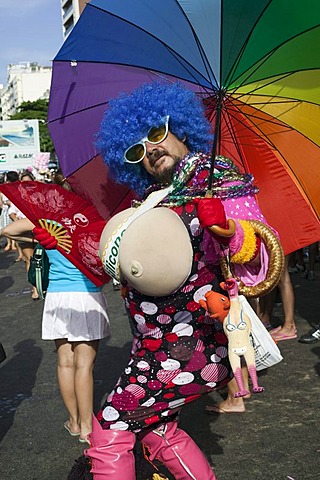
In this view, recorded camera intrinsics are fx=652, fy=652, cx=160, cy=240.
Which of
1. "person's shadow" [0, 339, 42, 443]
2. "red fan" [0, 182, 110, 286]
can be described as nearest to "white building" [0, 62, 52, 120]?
"person's shadow" [0, 339, 42, 443]

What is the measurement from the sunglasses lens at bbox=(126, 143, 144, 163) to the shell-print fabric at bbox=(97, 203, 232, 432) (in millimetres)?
321

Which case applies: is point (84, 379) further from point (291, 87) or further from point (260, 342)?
point (291, 87)

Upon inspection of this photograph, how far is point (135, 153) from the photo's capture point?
2789mm

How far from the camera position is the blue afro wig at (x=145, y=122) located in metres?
2.77

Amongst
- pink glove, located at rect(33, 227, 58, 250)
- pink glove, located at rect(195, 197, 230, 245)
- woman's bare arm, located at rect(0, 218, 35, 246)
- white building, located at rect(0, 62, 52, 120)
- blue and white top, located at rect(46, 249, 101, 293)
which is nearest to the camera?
pink glove, located at rect(195, 197, 230, 245)

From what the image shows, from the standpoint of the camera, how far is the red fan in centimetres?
329

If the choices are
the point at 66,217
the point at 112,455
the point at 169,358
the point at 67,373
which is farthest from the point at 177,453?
the point at 67,373

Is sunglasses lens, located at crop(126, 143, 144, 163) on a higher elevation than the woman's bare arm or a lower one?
higher

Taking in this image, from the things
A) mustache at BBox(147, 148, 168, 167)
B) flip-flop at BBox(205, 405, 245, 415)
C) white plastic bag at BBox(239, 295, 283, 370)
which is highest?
mustache at BBox(147, 148, 168, 167)

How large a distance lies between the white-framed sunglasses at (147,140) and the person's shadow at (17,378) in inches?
96.6

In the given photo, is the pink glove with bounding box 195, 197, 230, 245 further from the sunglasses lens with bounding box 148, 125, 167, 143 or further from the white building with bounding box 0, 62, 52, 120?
the white building with bounding box 0, 62, 52, 120

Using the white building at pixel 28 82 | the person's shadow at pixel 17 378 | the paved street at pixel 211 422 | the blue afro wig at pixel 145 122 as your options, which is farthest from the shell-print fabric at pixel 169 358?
the white building at pixel 28 82

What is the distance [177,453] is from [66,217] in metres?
1.27

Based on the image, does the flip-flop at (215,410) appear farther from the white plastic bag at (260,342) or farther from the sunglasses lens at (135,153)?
the sunglasses lens at (135,153)
